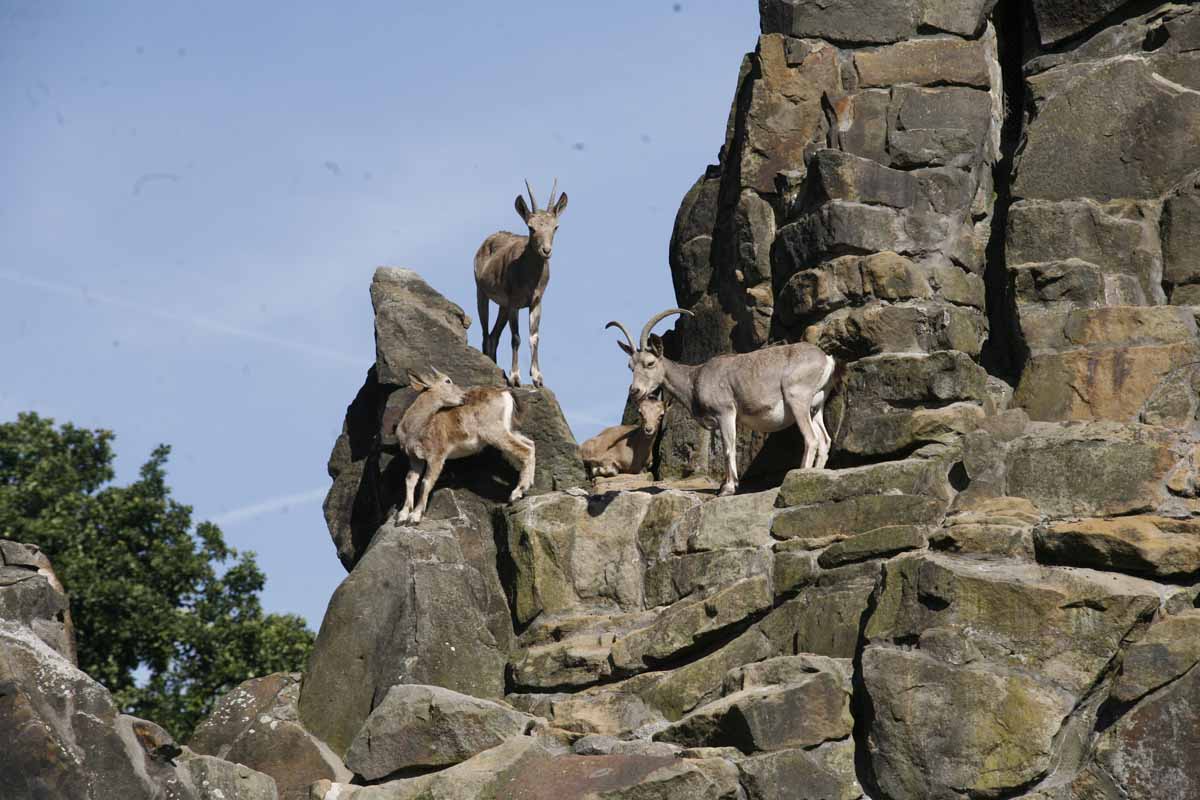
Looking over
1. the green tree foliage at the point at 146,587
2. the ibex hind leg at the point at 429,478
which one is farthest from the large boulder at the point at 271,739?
the green tree foliage at the point at 146,587

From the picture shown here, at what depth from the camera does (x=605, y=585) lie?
57.5ft

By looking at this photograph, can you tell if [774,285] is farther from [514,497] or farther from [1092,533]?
[1092,533]

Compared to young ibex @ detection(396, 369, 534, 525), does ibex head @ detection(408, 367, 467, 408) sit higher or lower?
higher

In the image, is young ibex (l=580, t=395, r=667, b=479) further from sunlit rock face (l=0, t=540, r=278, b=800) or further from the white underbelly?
sunlit rock face (l=0, t=540, r=278, b=800)

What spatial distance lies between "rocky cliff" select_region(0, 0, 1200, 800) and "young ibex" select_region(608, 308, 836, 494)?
0.30 m

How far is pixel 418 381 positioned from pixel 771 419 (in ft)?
12.6

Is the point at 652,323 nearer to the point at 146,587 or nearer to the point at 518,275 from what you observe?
the point at 518,275

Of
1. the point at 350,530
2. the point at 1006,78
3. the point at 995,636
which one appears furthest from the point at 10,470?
the point at 995,636

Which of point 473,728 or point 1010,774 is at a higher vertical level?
point 473,728

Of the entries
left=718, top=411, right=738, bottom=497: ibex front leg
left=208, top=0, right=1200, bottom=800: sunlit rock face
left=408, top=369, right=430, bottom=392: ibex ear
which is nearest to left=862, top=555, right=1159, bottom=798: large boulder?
left=208, top=0, right=1200, bottom=800: sunlit rock face

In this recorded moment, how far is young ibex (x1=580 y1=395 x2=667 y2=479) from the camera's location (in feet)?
63.8

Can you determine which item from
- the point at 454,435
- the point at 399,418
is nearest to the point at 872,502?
the point at 454,435

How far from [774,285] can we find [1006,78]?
3.76 m

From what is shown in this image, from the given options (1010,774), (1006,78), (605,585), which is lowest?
(1010,774)
